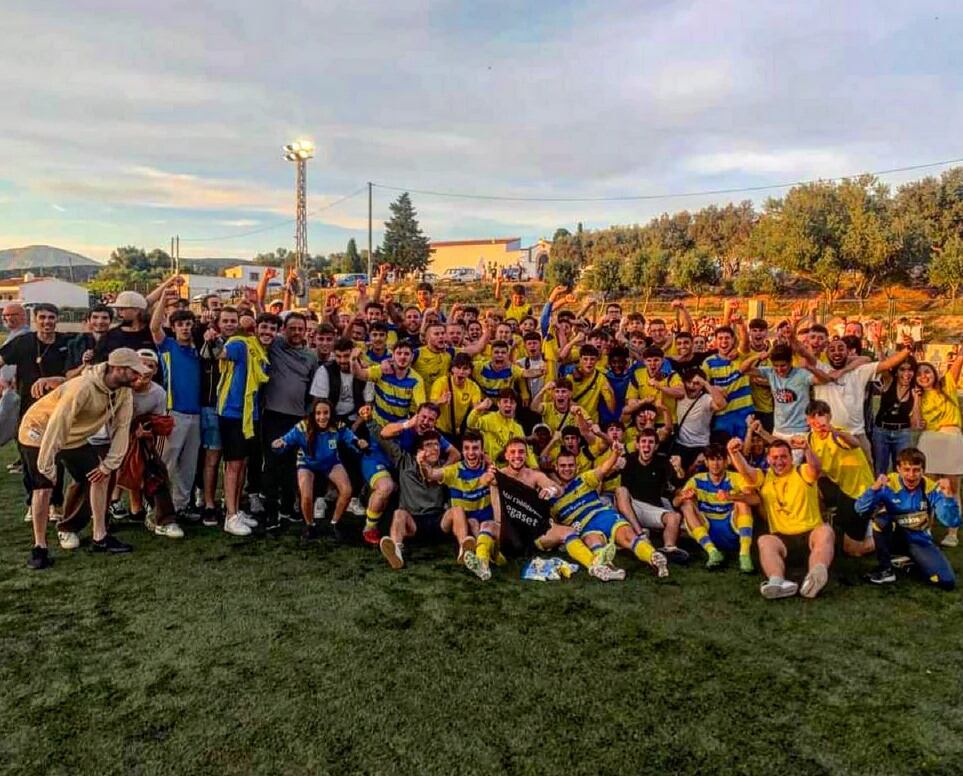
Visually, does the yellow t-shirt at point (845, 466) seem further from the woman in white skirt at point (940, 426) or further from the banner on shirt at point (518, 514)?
the banner on shirt at point (518, 514)

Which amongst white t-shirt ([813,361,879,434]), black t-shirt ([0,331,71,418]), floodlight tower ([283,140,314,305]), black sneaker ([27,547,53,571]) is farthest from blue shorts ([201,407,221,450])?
floodlight tower ([283,140,314,305])

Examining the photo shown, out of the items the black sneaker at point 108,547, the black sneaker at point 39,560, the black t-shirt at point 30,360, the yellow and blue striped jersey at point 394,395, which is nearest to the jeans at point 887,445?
the yellow and blue striped jersey at point 394,395

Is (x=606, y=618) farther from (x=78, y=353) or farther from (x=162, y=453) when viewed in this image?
(x=78, y=353)

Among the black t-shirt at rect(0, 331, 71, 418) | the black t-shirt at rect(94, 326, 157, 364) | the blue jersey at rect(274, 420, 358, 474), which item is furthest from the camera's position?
the black t-shirt at rect(0, 331, 71, 418)

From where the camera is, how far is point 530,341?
655cm

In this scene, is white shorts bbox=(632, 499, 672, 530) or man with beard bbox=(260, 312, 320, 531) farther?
man with beard bbox=(260, 312, 320, 531)

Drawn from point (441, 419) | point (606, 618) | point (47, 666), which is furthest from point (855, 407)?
point (47, 666)

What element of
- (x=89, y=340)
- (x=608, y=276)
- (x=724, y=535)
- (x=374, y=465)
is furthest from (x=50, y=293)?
(x=724, y=535)

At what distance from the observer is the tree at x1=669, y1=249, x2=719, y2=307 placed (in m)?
39.4

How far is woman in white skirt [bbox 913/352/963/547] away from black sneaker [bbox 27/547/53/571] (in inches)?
270

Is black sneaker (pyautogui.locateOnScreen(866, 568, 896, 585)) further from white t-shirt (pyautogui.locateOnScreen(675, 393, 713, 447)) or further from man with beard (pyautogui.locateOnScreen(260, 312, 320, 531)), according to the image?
man with beard (pyautogui.locateOnScreen(260, 312, 320, 531))

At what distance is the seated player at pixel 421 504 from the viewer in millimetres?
5117

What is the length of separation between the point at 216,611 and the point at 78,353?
358 cm

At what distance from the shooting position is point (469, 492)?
516 centimetres
